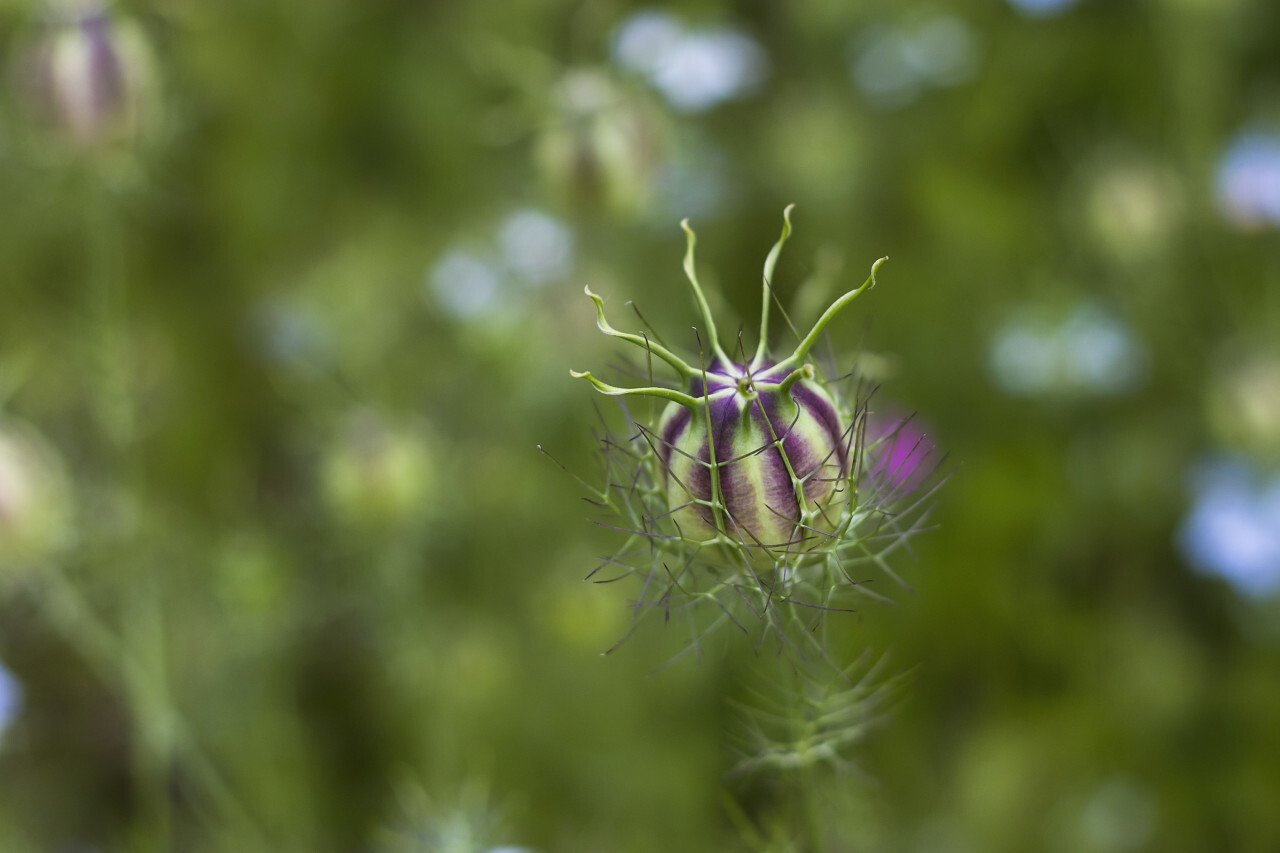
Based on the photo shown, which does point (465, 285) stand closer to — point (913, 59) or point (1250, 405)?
point (913, 59)

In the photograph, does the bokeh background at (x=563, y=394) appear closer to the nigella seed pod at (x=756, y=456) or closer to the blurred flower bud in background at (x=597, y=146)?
the blurred flower bud in background at (x=597, y=146)

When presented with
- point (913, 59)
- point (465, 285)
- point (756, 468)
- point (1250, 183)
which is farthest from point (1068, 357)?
point (756, 468)

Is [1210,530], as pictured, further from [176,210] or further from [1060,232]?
[176,210]

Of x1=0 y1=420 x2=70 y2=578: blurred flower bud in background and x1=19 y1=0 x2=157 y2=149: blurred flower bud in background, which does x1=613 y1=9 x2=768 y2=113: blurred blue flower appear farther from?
x1=0 y1=420 x2=70 y2=578: blurred flower bud in background

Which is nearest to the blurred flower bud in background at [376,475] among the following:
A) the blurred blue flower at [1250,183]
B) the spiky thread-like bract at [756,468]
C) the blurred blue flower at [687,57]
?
the blurred blue flower at [687,57]

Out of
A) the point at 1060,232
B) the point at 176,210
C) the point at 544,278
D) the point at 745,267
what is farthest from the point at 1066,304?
the point at 176,210
